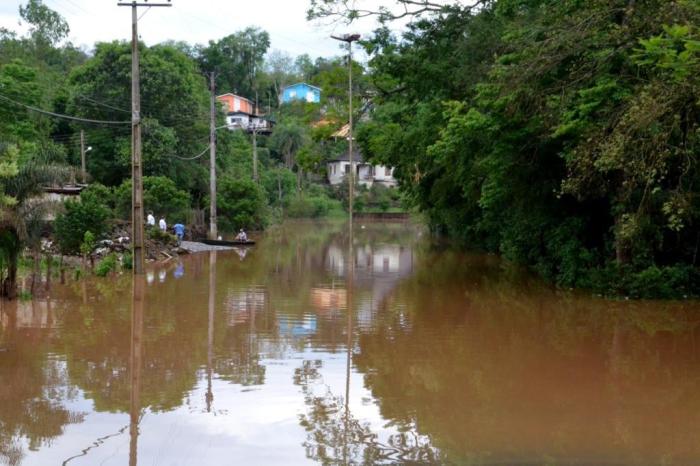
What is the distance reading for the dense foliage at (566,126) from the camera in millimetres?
13305

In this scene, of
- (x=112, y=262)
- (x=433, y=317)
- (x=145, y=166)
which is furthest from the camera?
(x=145, y=166)

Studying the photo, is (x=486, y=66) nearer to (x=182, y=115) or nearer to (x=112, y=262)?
(x=112, y=262)

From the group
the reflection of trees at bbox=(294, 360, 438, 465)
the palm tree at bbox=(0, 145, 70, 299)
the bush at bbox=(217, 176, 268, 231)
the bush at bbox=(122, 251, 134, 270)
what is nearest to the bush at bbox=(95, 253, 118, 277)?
the bush at bbox=(122, 251, 134, 270)

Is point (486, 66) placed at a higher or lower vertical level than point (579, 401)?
higher

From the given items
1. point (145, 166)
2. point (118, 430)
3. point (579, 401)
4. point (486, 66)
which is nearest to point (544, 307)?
point (486, 66)

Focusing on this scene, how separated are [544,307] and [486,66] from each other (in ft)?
21.7

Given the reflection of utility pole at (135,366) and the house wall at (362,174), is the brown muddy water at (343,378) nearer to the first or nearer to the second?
the reflection of utility pole at (135,366)

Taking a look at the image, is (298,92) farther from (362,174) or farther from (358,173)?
(358,173)

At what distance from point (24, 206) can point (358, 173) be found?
239 feet

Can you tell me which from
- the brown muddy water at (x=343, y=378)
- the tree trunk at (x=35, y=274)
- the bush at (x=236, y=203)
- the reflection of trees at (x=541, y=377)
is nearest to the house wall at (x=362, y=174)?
the bush at (x=236, y=203)

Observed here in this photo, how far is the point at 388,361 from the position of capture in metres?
13.0

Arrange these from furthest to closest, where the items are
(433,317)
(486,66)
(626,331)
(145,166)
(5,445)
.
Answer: (145,166) → (486,66) → (433,317) → (626,331) → (5,445)

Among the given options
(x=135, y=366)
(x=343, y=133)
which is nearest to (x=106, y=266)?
(x=343, y=133)

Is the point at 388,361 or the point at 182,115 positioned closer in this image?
the point at 388,361
